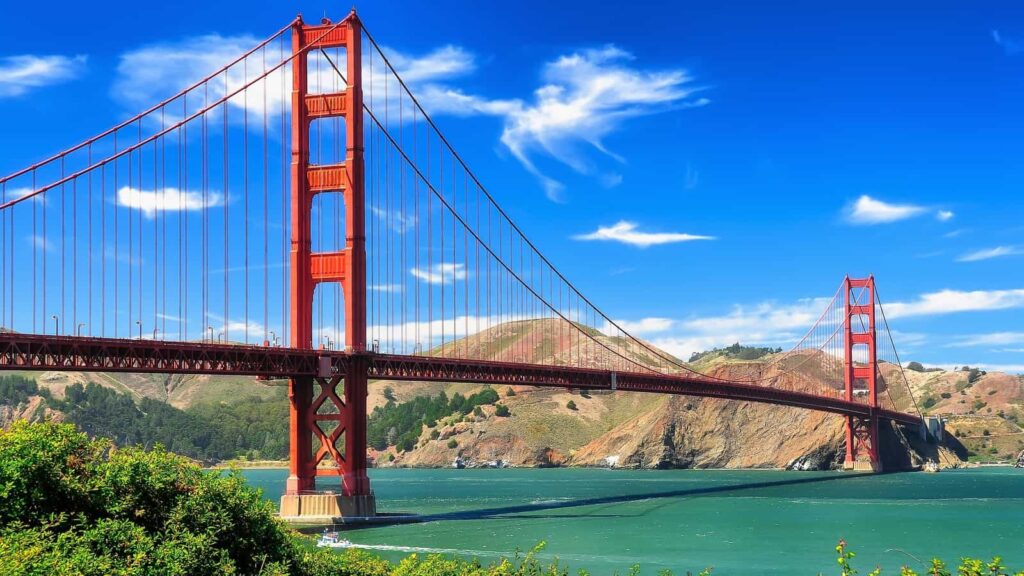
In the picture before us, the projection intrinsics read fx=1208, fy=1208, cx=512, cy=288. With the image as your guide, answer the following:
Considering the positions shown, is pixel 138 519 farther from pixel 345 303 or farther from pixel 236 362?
pixel 345 303

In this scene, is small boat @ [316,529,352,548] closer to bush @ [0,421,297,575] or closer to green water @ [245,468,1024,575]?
green water @ [245,468,1024,575]

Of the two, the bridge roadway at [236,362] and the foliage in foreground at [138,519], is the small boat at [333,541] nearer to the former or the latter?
the bridge roadway at [236,362]

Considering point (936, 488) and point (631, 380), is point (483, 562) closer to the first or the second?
point (631, 380)

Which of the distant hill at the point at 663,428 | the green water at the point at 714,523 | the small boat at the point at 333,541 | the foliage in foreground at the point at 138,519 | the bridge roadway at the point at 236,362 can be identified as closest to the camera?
the foliage in foreground at the point at 138,519

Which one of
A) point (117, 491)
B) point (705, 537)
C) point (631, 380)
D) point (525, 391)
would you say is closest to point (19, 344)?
point (117, 491)

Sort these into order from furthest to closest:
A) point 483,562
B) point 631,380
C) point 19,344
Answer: point 631,380 < point 19,344 < point 483,562

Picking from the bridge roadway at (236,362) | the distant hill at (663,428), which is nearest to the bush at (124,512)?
the bridge roadway at (236,362)

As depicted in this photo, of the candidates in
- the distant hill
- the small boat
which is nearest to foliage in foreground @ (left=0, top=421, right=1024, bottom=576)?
the small boat
